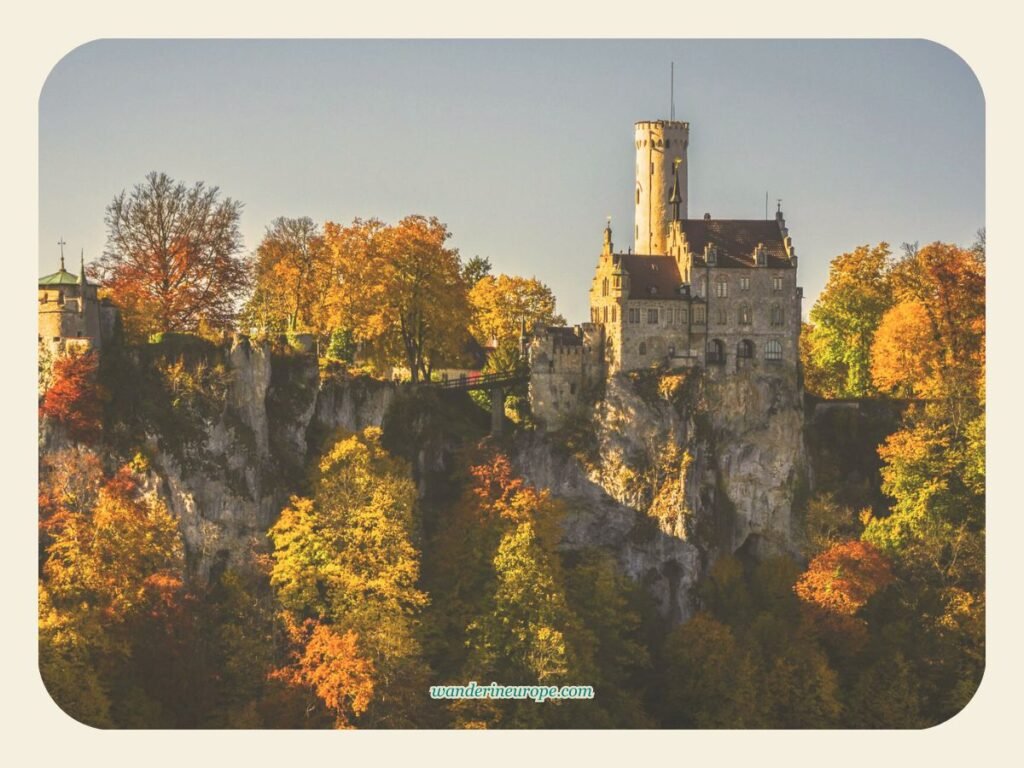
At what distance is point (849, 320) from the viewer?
4653cm

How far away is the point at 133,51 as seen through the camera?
35.1 m

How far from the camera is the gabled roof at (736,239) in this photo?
42.9m

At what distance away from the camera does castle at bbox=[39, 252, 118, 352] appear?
36594mm

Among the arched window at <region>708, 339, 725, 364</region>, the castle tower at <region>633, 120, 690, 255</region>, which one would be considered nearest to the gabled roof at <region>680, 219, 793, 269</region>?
the castle tower at <region>633, 120, 690, 255</region>

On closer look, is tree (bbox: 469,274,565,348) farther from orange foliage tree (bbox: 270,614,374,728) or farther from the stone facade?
orange foliage tree (bbox: 270,614,374,728)

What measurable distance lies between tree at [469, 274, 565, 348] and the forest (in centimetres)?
97

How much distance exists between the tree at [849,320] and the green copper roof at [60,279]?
15348 mm

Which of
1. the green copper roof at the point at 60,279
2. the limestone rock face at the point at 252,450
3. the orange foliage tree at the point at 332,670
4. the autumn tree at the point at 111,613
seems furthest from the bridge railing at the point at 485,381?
the green copper roof at the point at 60,279

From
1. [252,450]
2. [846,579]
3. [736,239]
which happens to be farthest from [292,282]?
[846,579]

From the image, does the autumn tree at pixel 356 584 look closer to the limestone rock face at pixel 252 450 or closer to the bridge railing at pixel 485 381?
the limestone rock face at pixel 252 450

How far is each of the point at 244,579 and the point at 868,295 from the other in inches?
578

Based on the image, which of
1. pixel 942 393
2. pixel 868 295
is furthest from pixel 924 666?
pixel 868 295

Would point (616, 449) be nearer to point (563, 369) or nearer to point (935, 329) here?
point (563, 369)

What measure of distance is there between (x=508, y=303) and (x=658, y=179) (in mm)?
5045
